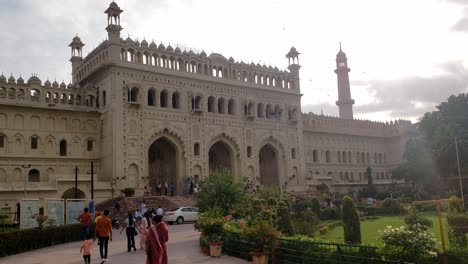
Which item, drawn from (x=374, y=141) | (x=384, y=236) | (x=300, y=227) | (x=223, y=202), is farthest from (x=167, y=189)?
(x=374, y=141)

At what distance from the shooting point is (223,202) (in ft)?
73.3

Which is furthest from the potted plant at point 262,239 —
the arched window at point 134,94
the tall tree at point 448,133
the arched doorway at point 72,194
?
the tall tree at point 448,133

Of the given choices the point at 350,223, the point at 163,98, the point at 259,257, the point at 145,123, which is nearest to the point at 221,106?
the point at 163,98

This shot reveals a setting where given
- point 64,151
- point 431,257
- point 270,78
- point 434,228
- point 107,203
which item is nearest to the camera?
point 431,257

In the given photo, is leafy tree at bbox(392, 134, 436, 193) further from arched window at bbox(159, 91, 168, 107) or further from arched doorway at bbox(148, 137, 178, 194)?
arched window at bbox(159, 91, 168, 107)

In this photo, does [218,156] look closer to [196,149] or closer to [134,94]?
Result: [196,149]

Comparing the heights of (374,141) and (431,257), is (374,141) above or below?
above

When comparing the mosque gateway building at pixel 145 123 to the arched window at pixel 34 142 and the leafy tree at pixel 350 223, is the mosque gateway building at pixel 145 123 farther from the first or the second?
the leafy tree at pixel 350 223

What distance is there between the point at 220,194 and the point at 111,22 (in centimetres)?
1960

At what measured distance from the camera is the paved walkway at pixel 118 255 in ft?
47.3

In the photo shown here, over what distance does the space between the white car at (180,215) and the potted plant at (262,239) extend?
51.7 ft

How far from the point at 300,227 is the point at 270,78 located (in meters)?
28.6

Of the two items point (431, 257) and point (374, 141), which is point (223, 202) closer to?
point (431, 257)

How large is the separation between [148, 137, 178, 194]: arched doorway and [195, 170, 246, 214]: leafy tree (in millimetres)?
15584
